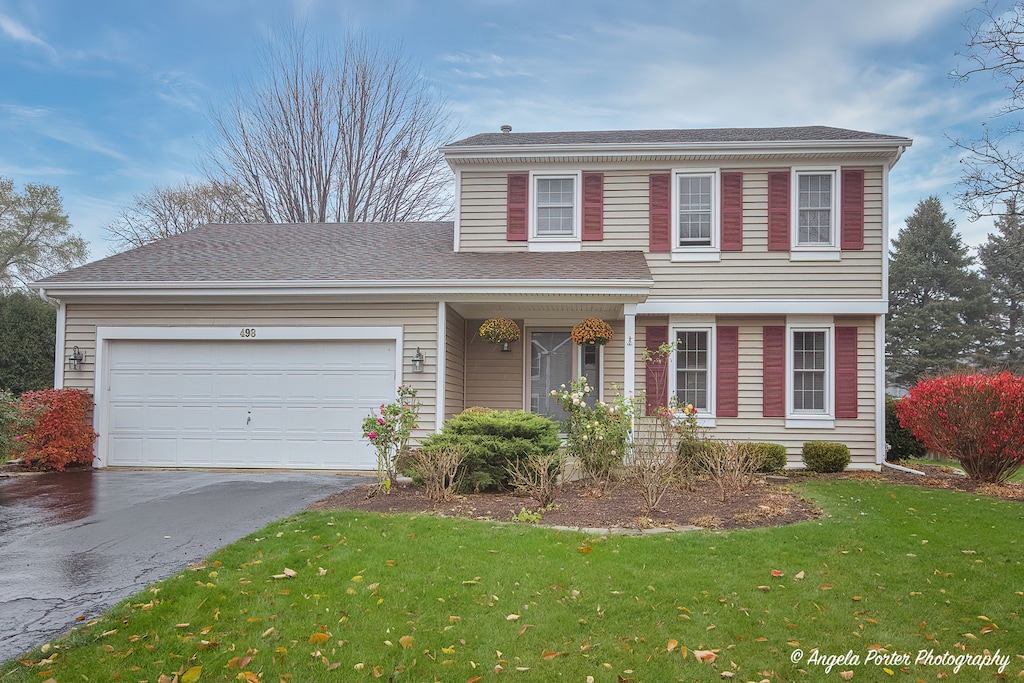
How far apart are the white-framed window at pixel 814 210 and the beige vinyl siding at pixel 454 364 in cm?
583

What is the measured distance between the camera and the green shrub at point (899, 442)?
515 inches

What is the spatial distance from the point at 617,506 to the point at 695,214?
644cm

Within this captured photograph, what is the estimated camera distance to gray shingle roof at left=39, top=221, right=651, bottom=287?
11.0m

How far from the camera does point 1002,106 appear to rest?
9.48 metres

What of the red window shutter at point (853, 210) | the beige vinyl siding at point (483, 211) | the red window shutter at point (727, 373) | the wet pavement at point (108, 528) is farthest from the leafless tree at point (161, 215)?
the red window shutter at point (853, 210)

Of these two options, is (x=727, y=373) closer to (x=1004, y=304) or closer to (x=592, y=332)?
(x=592, y=332)

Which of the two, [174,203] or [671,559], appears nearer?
[671,559]

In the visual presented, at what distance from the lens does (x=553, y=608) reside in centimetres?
458

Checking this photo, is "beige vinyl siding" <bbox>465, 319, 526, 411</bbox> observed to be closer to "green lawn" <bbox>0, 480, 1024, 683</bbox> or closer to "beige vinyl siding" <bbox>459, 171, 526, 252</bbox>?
"beige vinyl siding" <bbox>459, 171, 526, 252</bbox>

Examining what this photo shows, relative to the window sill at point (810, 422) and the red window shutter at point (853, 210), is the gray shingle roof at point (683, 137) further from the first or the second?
the window sill at point (810, 422)

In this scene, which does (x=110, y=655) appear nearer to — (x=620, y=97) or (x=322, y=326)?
(x=322, y=326)

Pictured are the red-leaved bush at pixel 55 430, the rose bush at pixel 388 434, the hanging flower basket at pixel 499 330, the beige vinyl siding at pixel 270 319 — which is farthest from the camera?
the hanging flower basket at pixel 499 330

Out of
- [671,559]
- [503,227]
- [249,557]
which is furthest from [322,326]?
[671,559]

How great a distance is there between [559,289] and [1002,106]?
21.1 ft
